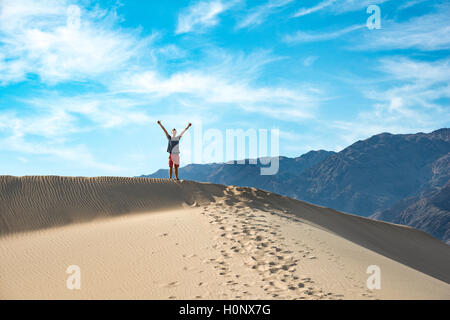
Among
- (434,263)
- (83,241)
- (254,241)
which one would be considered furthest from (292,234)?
(434,263)

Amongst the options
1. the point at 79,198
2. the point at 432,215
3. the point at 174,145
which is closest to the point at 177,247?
the point at 174,145

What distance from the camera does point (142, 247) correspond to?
13.3m

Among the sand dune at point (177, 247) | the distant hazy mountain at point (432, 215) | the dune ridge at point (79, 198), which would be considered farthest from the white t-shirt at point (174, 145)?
the distant hazy mountain at point (432, 215)

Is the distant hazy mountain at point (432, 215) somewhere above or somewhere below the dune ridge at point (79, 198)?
below

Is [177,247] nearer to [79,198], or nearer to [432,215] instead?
[79,198]

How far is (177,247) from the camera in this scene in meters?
13.0

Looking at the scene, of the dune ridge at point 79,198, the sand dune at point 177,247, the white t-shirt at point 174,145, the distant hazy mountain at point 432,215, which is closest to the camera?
the sand dune at point 177,247

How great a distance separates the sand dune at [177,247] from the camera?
1031 cm

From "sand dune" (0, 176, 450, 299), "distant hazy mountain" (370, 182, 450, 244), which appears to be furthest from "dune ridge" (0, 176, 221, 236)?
"distant hazy mountain" (370, 182, 450, 244)

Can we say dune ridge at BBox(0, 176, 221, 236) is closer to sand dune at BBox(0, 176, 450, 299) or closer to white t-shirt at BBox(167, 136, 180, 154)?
sand dune at BBox(0, 176, 450, 299)

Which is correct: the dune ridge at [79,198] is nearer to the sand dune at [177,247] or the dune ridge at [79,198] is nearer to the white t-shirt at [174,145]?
the sand dune at [177,247]

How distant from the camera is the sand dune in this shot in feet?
33.8

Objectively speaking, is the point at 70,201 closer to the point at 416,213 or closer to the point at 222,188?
the point at 222,188

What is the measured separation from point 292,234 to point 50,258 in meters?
7.57
